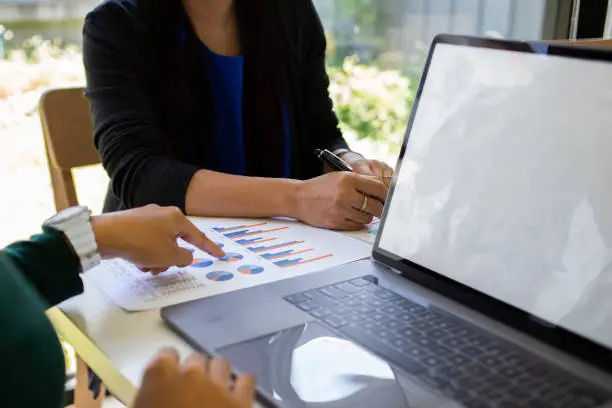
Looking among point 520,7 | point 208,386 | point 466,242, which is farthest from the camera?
point 520,7

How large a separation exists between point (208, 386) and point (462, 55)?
48cm

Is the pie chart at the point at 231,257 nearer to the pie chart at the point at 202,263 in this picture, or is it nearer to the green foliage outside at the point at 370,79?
the pie chart at the point at 202,263

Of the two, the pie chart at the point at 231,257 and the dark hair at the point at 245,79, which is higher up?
the dark hair at the point at 245,79

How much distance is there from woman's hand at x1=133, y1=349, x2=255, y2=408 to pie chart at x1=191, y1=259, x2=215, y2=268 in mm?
297

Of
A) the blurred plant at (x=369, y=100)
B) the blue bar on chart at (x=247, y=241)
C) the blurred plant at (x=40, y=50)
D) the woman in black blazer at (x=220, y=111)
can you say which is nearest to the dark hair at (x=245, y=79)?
the woman in black blazer at (x=220, y=111)

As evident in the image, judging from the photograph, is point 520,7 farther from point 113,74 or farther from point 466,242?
point 466,242

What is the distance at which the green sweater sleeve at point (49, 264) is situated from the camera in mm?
637

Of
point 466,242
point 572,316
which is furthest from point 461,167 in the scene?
point 572,316

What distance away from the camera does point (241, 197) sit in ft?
3.18

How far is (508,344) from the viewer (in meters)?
0.57

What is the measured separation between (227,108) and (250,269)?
562 mm

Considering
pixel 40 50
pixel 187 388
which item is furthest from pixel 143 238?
pixel 40 50

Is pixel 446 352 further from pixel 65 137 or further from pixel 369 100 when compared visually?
pixel 369 100

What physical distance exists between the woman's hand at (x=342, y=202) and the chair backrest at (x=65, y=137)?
1.75ft
